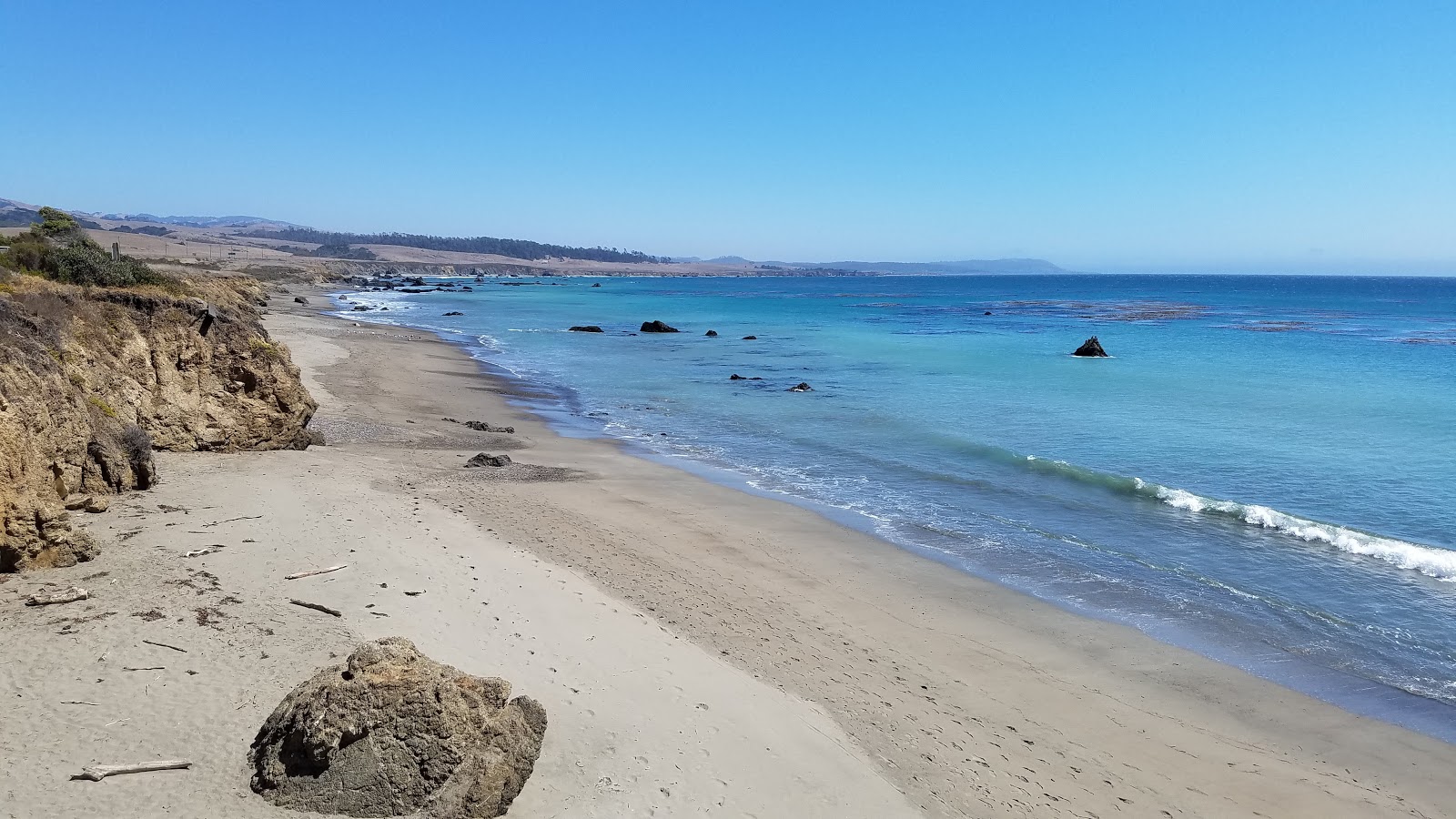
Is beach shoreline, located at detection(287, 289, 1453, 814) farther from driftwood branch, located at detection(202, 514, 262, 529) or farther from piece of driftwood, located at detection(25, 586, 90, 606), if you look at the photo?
piece of driftwood, located at detection(25, 586, 90, 606)

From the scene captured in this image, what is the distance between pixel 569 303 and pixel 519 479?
8212 centimetres

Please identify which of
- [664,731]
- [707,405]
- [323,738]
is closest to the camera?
[323,738]

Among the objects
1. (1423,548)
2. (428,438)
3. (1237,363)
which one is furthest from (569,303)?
(1423,548)

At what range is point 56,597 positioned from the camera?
7.30 metres

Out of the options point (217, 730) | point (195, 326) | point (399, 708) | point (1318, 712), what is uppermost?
point (195, 326)

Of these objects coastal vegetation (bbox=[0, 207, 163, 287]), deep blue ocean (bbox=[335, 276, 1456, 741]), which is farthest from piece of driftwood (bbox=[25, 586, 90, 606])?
coastal vegetation (bbox=[0, 207, 163, 287])

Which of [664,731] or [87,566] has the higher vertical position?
[87,566]

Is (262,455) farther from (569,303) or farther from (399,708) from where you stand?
(569,303)

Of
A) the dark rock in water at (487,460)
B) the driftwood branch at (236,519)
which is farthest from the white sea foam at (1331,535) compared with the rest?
the driftwood branch at (236,519)

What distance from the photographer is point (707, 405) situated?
27.4 meters

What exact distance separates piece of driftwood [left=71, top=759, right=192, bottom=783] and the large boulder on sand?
1.27 ft

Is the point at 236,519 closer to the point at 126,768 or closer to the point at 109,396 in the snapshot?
the point at 109,396

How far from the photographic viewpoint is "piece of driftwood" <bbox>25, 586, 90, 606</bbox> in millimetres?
7223

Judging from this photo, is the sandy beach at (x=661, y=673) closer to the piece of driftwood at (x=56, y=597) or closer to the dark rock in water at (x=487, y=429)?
the piece of driftwood at (x=56, y=597)
